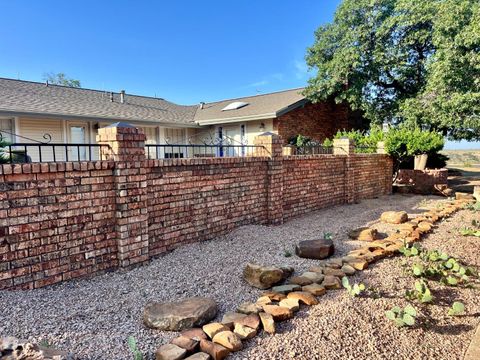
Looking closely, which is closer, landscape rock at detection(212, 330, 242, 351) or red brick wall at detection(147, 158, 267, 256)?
landscape rock at detection(212, 330, 242, 351)

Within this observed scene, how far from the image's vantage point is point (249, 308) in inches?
111

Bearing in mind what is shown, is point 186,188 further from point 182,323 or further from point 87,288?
point 182,323

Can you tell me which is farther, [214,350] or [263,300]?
[263,300]

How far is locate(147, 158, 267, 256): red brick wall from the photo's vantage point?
4.26 meters

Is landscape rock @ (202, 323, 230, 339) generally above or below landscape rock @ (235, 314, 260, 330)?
above

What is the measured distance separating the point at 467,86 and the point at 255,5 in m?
9.65

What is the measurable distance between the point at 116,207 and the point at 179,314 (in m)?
1.65

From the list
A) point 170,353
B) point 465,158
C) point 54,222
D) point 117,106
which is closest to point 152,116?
point 117,106

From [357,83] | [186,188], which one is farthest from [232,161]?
[357,83]

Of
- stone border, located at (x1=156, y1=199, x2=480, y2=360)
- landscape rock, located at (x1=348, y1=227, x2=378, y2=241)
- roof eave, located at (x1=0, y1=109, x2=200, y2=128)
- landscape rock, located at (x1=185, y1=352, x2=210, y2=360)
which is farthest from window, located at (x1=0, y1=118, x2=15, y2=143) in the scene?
landscape rock, located at (x1=185, y1=352, x2=210, y2=360)

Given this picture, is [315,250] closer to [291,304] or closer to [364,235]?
[364,235]

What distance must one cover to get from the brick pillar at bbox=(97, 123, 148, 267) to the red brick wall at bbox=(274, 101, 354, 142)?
10951mm

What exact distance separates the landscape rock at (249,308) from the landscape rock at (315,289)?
2.03ft

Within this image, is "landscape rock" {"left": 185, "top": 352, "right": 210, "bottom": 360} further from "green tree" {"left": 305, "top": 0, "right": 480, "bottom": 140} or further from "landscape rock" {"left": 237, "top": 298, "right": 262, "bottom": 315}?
"green tree" {"left": 305, "top": 0, "right": 480, "bottom": 140}
